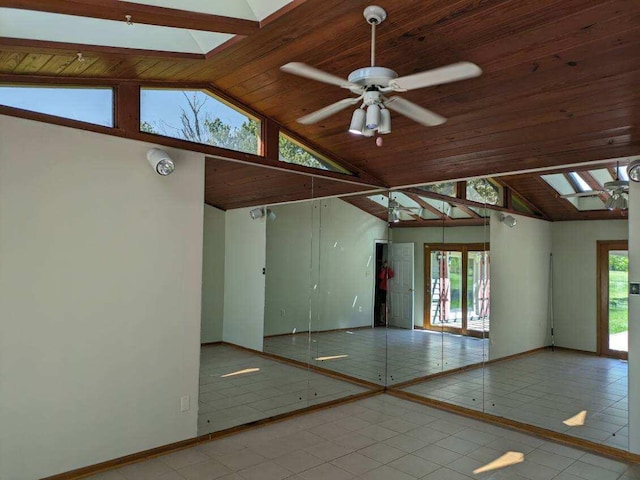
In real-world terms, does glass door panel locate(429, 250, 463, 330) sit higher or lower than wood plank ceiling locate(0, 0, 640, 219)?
lower

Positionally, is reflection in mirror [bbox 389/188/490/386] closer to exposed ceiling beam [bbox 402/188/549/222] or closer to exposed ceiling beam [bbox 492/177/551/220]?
exposed ceiling beam [bbox 402/188/549/222]

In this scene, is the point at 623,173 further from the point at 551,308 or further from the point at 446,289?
the point at 446,289

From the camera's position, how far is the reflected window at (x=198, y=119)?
363 centimetres

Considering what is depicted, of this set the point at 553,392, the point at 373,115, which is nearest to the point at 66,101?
the point at 373,115

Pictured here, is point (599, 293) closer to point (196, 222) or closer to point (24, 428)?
point (196, 222)

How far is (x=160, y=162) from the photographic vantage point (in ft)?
11.3

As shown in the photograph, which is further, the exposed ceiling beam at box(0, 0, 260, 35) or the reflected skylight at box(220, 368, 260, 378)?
the reflected skylight at box(220, 368, 260, 378)

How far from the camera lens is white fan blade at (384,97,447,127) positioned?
2.49 metres

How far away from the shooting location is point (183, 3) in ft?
8.35

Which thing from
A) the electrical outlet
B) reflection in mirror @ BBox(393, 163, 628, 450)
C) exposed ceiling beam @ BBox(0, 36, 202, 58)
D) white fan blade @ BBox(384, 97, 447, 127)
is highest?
exposed ceiling beam @ BBox(0, 36, 202, 58)

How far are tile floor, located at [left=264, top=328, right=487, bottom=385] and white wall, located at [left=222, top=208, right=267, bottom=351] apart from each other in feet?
1.06

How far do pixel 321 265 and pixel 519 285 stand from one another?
7.11ft

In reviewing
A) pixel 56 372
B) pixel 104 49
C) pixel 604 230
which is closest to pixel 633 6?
pixel 604 230

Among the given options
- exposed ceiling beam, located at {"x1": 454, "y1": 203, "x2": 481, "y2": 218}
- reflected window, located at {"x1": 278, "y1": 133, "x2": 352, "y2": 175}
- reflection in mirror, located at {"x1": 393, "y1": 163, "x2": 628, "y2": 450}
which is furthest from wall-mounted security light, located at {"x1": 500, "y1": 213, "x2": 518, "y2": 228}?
reflected window, located at {"x1": 278, "y1": 133, "x2": 352, "y2": 175}
